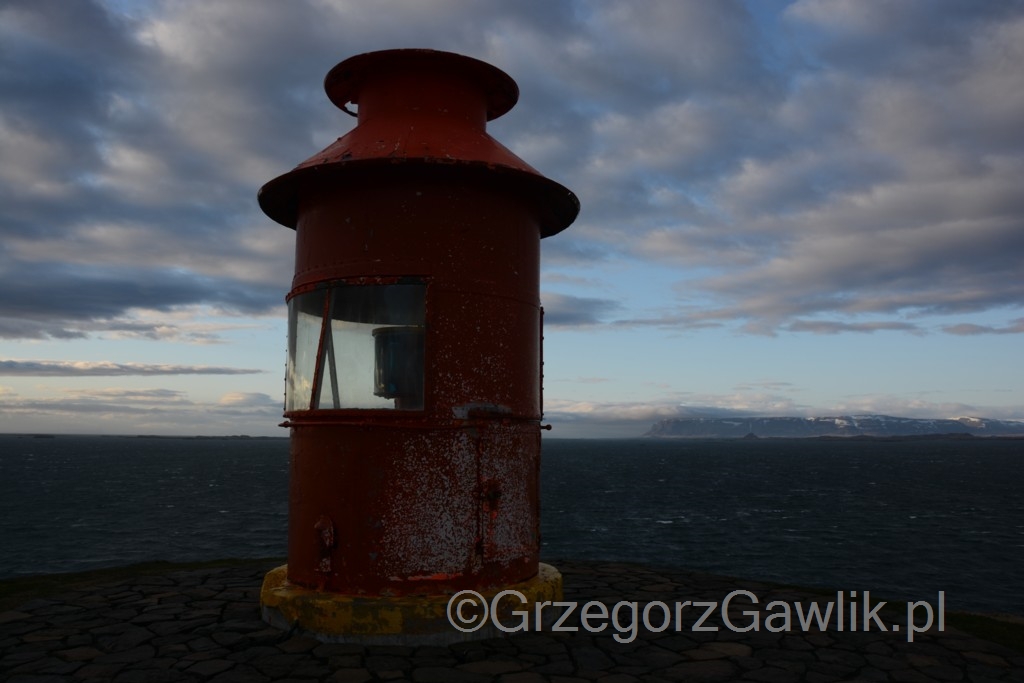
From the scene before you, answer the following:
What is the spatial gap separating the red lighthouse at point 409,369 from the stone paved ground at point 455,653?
1.26 feet

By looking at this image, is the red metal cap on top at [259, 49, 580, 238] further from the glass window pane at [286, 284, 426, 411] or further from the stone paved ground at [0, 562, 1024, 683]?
the stone paved ground at [0, 562, 1024, 683]

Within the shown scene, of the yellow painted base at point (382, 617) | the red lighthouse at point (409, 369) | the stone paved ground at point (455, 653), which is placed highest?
the red lighthouse at point (409, 369)

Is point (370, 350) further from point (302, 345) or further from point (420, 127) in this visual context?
point (420, 127)

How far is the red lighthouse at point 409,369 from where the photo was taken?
19.2 feet

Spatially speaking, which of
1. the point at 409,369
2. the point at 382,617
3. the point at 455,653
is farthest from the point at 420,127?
the point at 455,653

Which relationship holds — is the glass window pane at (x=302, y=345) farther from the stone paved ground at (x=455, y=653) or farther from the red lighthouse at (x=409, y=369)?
the stone paved ground at (x=455, y=653)

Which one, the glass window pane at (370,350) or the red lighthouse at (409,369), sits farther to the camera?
the glass window pane at (370,350)

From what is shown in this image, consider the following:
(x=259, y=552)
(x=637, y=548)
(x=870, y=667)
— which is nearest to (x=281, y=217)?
(x=870, y=667)

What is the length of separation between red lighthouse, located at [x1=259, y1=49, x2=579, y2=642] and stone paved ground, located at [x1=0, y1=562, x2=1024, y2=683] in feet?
1.26

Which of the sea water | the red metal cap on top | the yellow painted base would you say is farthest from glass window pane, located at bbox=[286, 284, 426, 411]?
the sea water

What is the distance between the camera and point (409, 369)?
6.07 m

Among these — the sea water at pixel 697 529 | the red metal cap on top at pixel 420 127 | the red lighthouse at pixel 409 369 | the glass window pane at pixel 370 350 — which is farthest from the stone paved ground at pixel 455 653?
the sea water at pixel 697 529

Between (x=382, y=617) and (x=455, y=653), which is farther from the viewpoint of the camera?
(x=382, y=617)

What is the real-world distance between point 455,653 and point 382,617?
60 cm
